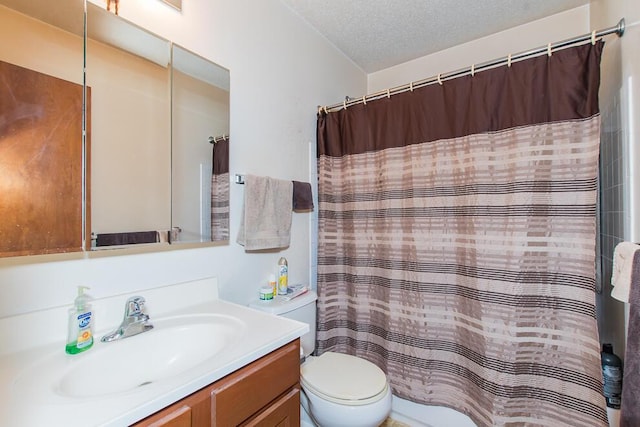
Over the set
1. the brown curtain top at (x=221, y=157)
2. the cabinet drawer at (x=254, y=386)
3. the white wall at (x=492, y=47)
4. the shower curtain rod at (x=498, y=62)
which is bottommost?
the cabinet drawer at (x=254, y=386)

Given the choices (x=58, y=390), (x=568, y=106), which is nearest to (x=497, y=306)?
(x=568, y=106)

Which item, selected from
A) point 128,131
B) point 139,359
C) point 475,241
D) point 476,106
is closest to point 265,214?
point 128,131

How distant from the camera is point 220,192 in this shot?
1.37 m

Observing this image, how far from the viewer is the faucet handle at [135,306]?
98cm

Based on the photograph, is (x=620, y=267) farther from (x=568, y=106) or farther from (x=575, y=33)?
(x=575, y=33)

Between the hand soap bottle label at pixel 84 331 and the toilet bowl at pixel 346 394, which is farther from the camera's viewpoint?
the toilet bowl at pixel 346 394

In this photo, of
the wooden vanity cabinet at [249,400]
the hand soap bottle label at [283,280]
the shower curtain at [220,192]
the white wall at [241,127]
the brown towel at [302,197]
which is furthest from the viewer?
the brown towel at [302,197]

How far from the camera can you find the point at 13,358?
2.56 ft

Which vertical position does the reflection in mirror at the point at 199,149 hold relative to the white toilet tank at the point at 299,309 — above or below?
A: above

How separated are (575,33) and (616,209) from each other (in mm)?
1210

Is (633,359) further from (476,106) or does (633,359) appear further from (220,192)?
(220,192)

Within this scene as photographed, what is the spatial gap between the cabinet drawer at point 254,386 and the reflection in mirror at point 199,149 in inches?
25.0

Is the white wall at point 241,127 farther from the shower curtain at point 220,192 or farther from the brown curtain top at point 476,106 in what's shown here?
the brown curtain top at point 476,106

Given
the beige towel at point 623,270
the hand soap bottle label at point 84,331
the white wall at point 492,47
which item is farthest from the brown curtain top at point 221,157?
the white wall at point 492,47
